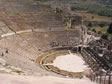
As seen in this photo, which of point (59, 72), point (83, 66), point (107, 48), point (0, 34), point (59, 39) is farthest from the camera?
point (59, 39)

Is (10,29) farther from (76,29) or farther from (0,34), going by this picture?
(76,29)

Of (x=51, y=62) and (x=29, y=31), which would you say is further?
(x=29, y=31)

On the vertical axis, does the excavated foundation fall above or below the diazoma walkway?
below

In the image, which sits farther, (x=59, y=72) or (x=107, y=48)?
(x=107, y=48)

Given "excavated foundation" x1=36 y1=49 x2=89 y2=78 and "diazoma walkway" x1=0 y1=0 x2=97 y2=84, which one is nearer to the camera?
"excavated foundation" x1=36 y1=49 x2=89 y2=78

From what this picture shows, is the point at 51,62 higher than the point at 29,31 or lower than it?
lower

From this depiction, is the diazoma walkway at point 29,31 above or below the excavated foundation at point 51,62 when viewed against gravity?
above

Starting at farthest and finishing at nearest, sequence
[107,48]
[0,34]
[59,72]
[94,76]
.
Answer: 1. [107,48]
2. [0,34]
3. [59,72]
4. [94,76]

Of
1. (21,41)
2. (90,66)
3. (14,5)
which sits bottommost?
(90,66)

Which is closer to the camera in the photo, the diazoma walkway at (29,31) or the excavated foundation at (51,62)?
the excavated foundation at (51,62)

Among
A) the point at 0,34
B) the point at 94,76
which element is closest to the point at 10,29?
the point at 0,34

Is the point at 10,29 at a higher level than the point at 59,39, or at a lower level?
higher
